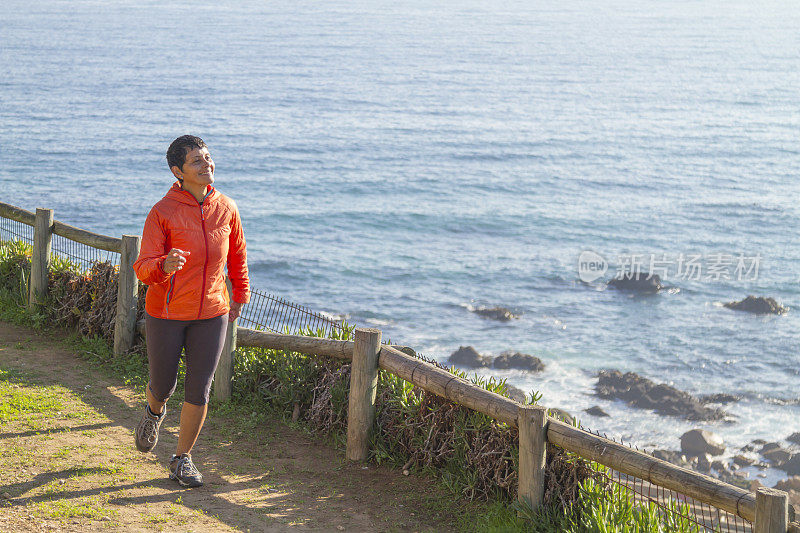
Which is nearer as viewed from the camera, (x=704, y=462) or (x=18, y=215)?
(x=18, y=215)

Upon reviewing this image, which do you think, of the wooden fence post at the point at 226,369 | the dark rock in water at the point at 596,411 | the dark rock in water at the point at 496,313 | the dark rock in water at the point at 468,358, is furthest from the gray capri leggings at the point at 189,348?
the dark rock in water at the point at 496,313

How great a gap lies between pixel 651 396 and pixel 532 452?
19432 millimetres

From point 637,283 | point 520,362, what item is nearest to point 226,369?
point 520,362

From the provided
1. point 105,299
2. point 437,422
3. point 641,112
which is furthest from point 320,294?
point 641,112

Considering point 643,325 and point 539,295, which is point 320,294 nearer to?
point 539,295

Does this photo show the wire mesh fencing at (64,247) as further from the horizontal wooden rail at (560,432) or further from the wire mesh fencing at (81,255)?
the horizontal wooden rail at (560,432)

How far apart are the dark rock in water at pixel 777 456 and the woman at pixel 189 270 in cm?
1782

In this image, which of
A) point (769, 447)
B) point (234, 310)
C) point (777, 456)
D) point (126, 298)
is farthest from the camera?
point (769, 447)

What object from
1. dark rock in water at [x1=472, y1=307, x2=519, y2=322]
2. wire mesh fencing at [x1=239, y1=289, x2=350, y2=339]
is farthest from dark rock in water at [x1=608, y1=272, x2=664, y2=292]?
wire mesh fencing at [x1=239, y1=289, x2=350, y2=339]

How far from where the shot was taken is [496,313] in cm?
3039

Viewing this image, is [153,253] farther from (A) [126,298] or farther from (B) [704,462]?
(B) [704,462]

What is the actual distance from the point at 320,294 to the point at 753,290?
18.8 meters

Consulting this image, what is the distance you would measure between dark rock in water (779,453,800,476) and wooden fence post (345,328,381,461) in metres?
15.9

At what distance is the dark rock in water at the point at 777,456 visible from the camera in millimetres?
19734
